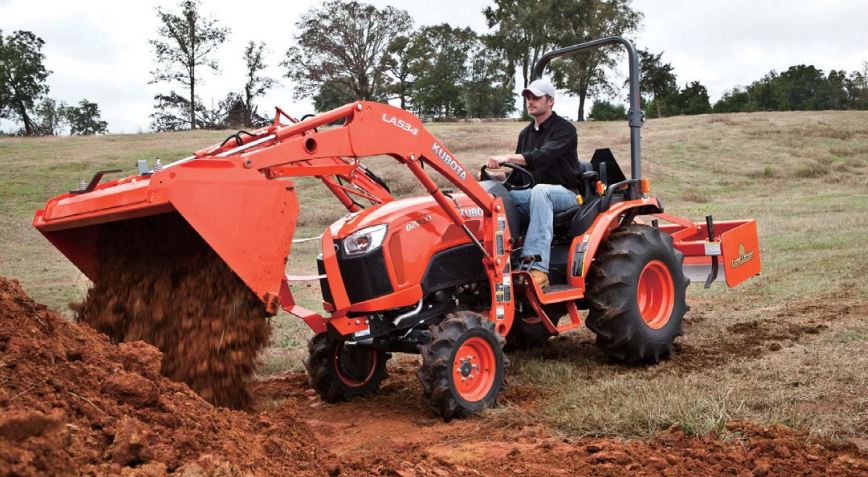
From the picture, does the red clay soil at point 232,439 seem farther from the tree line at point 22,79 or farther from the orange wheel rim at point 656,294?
the tree line at point 22,79

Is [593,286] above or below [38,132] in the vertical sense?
below

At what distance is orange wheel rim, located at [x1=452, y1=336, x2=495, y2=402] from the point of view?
18.2 feet

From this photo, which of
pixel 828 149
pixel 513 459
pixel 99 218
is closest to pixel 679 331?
pixel 513 459

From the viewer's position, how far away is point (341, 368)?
6.23m

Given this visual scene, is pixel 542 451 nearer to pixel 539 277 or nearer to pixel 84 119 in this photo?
pixel 539 277

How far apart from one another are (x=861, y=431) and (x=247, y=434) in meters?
3.37

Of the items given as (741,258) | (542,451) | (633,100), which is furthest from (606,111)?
(542,451)

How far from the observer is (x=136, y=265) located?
5.13 metres

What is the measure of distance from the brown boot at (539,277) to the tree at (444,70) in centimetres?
5269

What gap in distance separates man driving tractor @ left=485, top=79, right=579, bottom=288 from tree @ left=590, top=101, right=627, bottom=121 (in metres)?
54.5

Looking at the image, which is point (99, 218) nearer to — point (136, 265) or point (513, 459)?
point (136, 265)

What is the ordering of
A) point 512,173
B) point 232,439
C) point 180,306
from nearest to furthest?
point 232,439
point 180,306
point 512,173

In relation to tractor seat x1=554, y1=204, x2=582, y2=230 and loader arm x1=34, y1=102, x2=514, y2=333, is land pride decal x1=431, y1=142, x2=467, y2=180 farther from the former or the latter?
tractor seat x1=554, y1=204, x2=582, y2=230

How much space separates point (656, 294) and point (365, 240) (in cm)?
315
